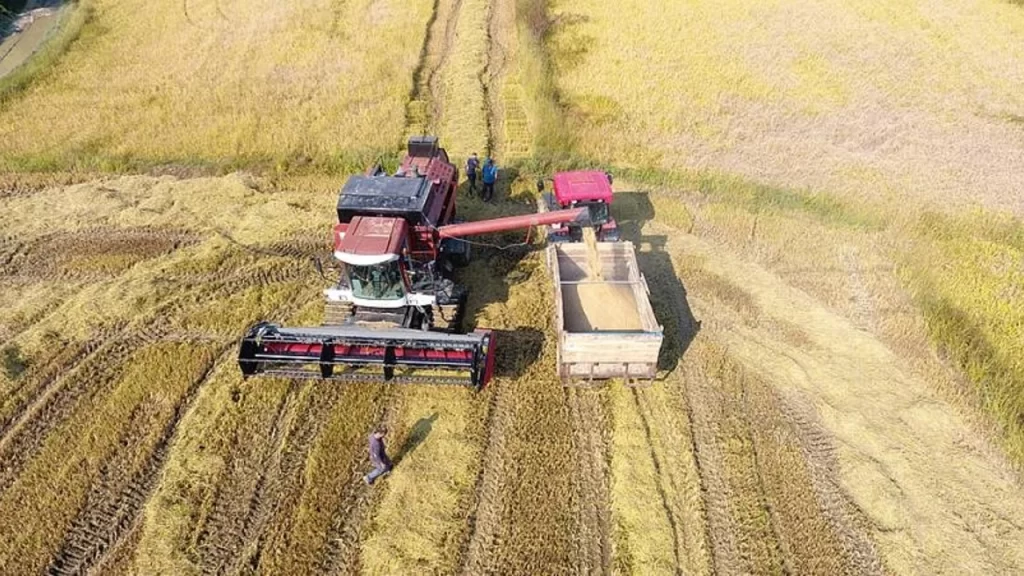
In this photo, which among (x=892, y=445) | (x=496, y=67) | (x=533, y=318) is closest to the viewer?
(x=892, y=445)

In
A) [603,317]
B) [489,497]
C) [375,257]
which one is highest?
[375,257]

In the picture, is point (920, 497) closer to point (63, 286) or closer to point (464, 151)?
point (464, 151)

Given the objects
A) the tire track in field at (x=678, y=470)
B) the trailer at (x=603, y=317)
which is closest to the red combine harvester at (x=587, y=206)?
the trailer at (x=603, y=317)

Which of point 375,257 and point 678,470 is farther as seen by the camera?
point 375,257

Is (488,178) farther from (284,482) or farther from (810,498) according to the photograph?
(810,498)

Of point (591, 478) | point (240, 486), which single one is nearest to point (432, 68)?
point (240, 486)

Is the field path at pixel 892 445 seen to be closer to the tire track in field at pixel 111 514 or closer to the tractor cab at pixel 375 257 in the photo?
the tractor cab at pixel 375 257

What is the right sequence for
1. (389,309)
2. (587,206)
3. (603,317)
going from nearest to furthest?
(389,309), (603,317), (587,206)
